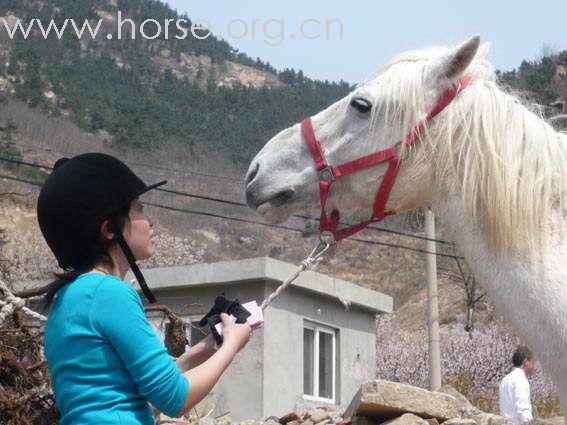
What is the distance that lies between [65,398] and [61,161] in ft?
2.53

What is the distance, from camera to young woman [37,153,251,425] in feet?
8.58

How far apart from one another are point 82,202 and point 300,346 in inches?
565

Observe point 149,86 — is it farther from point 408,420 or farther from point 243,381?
point 408,420

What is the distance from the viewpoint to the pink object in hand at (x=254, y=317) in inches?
121

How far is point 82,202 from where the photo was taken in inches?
110

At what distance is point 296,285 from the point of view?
55.2 ft

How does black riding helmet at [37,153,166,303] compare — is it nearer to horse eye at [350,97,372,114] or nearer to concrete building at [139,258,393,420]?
horse eye at [350,97,372,114]

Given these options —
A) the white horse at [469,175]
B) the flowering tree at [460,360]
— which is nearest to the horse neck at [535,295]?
the white horse at [469,175]

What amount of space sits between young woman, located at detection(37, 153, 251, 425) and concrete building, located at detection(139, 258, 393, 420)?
38.5ft

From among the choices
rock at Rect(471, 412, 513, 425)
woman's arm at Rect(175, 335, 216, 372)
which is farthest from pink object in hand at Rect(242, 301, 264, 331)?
rock at Rect(471, 412, 513, 425)

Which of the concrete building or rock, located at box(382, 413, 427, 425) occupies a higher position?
rock, located at box(382, 413, 427, 425)

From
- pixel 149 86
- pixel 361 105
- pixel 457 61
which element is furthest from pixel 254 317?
pixel 149 86

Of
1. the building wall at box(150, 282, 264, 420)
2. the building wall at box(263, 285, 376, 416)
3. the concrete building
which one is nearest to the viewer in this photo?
the building wall at box(150, 282, 264, 420)

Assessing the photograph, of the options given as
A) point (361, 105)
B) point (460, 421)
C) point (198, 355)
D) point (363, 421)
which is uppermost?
point (361, 105)
